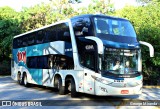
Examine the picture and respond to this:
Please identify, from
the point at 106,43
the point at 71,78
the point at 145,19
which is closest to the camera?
the point at 106,43

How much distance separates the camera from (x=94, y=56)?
521 inches

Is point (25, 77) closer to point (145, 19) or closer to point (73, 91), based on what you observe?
point (73, 91)

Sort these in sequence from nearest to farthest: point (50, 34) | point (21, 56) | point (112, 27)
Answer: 1. point (112, 27)
2. point (50, 34)
3. point (21, 56)

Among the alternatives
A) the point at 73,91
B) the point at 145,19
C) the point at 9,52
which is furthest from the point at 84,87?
the point at 9,52

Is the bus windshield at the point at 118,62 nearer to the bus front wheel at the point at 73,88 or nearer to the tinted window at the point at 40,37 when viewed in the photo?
the bus front wheel at the point at 73,88

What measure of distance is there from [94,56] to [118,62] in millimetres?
1068

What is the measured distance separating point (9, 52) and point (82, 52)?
30360mm

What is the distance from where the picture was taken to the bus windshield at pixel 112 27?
44.9 feet

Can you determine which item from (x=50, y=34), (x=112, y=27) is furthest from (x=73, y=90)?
(x=50, y=34)

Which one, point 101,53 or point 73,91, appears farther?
point 73,91

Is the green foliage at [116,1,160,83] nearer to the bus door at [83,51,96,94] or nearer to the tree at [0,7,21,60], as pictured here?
the bus door at [83,51,96,94]

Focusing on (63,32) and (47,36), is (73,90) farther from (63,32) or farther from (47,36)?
(47,36)

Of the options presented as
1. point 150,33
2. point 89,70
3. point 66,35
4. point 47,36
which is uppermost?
point 150,33

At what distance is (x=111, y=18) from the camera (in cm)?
1448
